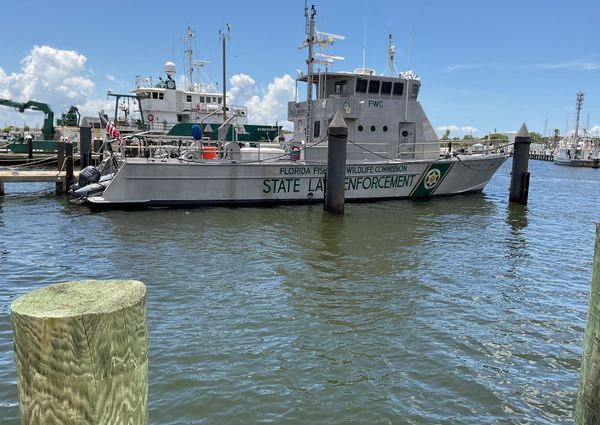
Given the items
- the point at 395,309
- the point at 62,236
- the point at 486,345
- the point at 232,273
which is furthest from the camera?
the point at 62,236

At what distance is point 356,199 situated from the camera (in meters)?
17.0

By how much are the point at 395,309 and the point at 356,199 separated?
10.5 m

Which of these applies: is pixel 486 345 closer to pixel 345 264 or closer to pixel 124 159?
pixel 345 264

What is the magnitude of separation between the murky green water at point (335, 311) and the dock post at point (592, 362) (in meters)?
1.56

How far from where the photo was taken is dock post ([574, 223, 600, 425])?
8.37ft

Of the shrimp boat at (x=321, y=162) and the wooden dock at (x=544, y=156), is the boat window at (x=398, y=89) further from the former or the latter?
the wooden dock at (x=544, y=156)

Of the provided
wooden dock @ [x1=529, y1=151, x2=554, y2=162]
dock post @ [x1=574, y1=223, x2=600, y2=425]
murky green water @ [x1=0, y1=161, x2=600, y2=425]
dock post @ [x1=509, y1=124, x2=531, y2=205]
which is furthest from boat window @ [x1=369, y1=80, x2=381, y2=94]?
wooden dock @ [x1=529, y1=151, x2=554, y2=162]

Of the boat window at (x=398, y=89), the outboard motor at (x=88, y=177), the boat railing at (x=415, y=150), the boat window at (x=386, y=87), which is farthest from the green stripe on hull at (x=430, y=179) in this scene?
the outboard motor at (x=88, y=177)

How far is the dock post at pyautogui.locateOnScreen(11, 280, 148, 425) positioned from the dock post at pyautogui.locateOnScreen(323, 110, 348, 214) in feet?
40.0

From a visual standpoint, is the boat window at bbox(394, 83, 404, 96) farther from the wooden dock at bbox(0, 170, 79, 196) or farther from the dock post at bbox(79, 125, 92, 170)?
the wooden dock at bbox(0, 170, 79, 196)

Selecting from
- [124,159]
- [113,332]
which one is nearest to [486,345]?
[113,332]

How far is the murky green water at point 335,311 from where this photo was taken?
4.38 meters

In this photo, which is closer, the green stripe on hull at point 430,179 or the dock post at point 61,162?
the green stripe on hull at point 430,179

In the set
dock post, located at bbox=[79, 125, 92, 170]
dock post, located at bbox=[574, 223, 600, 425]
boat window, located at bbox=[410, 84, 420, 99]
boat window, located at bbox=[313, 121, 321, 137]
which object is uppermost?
boat window, located at bbox=[410, 84, 420, 99]
